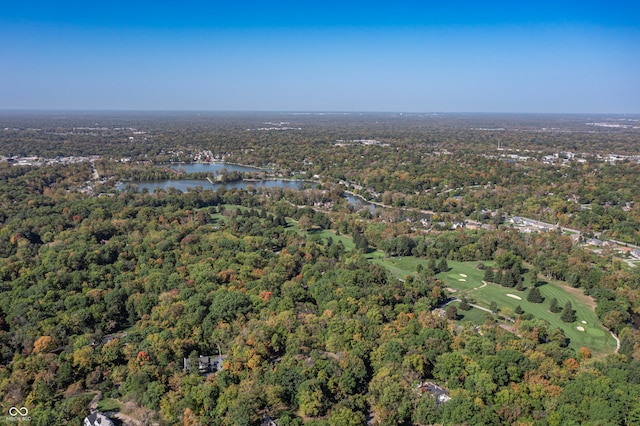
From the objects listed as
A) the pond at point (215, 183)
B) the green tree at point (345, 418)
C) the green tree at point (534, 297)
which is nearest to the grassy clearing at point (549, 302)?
the green tree at point (534, 297)

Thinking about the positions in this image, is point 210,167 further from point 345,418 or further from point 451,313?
point 345,418

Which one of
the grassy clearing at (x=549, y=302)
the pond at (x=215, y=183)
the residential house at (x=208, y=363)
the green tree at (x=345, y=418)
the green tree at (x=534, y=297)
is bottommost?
the grassy clearing at (x=549, y=302)

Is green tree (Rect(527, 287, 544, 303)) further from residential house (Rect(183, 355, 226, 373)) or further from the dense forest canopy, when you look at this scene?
residential house (Rect(183, 355, 226, 373))

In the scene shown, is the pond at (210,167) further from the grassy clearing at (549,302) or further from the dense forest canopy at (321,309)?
the grassy clearing at (549,302)

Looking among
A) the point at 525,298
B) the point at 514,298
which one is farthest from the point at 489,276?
the point at 525,298

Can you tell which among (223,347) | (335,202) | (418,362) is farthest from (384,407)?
(335,202)

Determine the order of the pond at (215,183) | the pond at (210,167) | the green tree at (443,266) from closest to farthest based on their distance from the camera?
the green tree at (443,266) → the pond at (215,183) → the pond at (210,167)

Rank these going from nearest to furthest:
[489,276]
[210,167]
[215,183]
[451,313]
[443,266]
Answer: [451,313] → [489,276] → [443,266] → [215,183] → [210,167]

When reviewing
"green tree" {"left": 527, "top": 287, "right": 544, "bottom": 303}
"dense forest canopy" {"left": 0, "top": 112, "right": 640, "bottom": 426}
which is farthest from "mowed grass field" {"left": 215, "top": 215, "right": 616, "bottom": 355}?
"green tree" {"left": 527, "top": 287, "right": 544, "bottom": 303}
